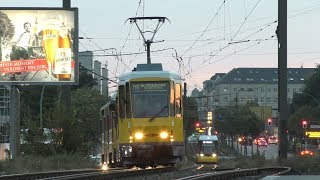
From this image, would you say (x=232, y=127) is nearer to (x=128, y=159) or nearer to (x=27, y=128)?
(x=27, y=128)

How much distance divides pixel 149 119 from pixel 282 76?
12.0 meters

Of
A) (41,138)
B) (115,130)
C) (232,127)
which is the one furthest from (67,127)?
(232,127)

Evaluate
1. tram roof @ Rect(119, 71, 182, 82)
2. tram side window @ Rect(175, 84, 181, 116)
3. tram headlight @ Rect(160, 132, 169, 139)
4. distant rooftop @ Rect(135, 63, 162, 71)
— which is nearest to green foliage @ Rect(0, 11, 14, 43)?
distant rooftop @ Rect(135, 63, 162, 71)

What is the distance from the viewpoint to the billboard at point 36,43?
3666 cm

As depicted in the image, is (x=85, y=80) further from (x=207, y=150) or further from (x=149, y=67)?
(x=149, y=67)

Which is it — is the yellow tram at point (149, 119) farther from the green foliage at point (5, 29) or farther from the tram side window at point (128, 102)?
the green foliage at point (5, 29)

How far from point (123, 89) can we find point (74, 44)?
12.1 meters

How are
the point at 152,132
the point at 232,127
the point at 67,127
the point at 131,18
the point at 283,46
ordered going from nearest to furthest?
the point at 152,132 < the point at 283,46 < the point at 67,127 < the point at 131,18 < the point at 232,127

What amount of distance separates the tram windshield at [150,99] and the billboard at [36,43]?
40.0 ft

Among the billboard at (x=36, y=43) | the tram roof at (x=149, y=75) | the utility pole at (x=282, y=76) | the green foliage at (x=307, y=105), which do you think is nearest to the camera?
the tram roof at (x=149, y=75)

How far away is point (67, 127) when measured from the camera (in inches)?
1543

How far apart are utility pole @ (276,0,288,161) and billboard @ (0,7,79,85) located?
11.0m

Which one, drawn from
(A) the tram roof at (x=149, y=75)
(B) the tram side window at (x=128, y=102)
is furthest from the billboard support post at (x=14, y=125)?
(B) the tram side window at (x=128, y=102)

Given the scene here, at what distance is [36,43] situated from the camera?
36.7m
